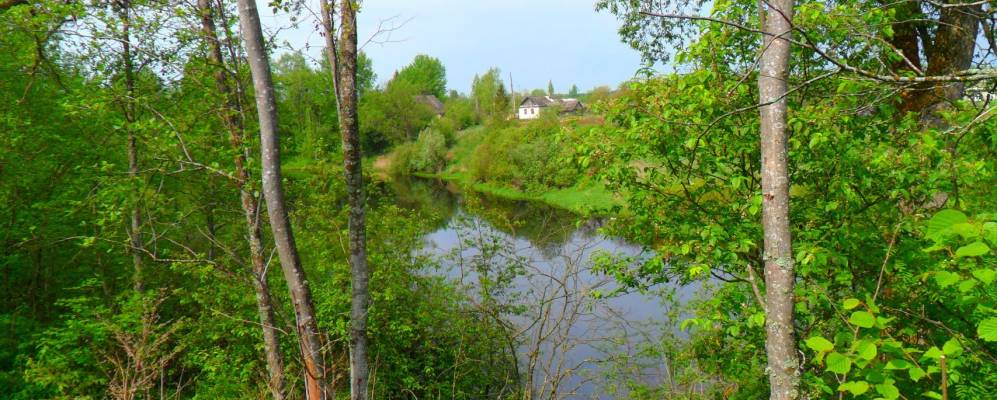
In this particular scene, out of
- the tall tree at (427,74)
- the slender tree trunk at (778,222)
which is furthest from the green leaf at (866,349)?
the tall tree at (427,74)

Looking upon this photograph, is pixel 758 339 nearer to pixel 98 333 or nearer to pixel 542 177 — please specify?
pixel 98 333

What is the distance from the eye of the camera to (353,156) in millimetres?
4285

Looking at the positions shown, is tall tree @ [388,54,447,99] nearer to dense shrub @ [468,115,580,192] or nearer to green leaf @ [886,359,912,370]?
dense shrub @ [468,115,580,192]

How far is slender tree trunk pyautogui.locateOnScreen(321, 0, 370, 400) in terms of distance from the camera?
13.8ft

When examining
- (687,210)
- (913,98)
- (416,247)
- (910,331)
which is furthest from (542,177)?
(910,331)

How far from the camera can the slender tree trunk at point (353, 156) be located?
4207 millimetres

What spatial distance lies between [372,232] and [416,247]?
0.98 metres

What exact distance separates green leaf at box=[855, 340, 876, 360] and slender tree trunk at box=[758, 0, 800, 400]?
1.03 m

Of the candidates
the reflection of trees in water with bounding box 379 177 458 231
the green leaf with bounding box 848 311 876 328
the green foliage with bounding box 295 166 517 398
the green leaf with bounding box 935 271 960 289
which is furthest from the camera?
the reflection of trees in water with bounding box 379 177 458 231

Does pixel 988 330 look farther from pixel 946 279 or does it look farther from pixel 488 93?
pixel 488 93

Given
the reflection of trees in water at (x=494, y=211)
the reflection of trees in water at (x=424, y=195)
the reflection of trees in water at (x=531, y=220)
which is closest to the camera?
the reflection of trees in water at (x=531, y=220)

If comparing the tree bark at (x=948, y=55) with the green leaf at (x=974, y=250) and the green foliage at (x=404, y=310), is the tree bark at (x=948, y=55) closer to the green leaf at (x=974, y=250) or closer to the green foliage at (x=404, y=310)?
the green leaf at (x=974, y=250)

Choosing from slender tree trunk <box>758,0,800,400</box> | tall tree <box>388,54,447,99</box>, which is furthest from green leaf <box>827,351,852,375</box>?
tall tree <box>388,54,447,99</box>

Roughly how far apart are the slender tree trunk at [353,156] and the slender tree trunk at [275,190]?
0.35 m
